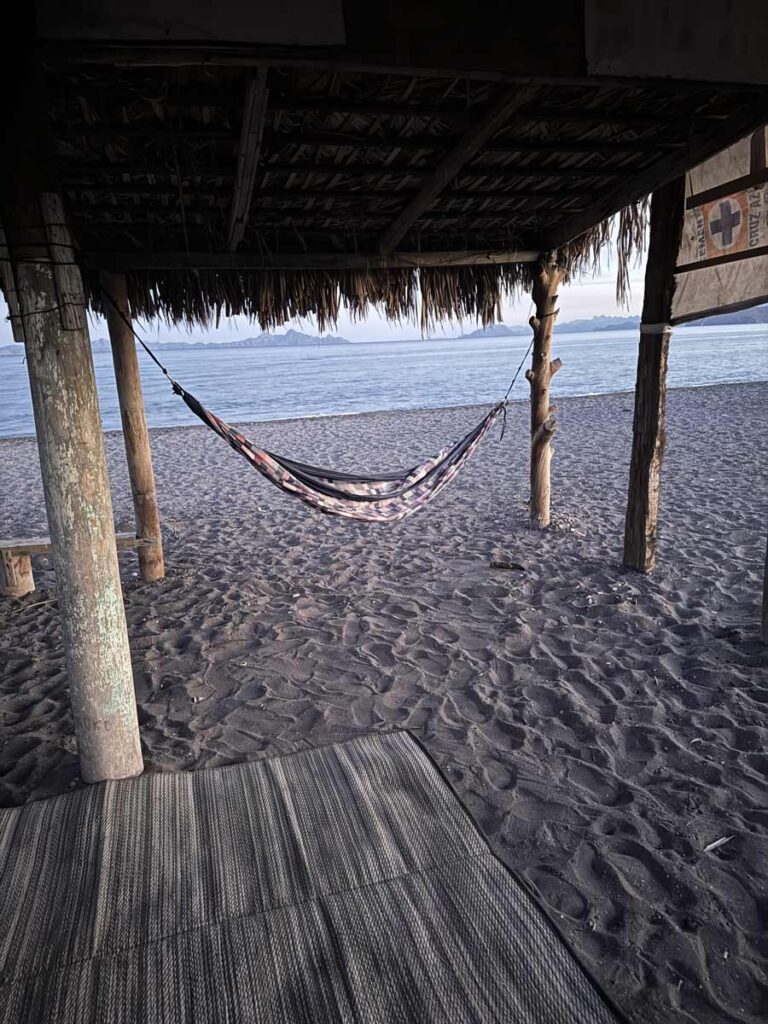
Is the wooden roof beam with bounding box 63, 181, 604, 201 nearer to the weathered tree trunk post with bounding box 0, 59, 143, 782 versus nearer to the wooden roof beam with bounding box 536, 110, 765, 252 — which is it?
the wooden roof beam with bounding box 536, 110, 765, 252

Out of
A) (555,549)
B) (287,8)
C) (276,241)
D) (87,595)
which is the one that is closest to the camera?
(287,8)

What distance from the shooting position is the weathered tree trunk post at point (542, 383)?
11.6 ft

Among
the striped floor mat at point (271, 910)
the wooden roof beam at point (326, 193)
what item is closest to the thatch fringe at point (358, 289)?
the wooden roof beam at point (326, 193)

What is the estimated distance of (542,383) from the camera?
371 cm

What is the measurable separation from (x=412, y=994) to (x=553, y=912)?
337 mm

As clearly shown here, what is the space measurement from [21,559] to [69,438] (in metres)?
1.89

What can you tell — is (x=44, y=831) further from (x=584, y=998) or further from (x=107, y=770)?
(x=584, y=998)

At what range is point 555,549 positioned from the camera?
3.39 m

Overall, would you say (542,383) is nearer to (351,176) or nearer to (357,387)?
(351,176)

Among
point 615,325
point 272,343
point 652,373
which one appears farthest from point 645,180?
point 615,325

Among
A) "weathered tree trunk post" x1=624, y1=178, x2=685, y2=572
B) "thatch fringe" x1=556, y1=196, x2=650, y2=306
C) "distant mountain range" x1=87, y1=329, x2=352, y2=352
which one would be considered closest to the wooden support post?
"weathered tree trunk post" x1=624, y1=178, x2=685, y2=572

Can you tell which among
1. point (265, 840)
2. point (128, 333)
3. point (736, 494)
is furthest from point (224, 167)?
point (736, 494)

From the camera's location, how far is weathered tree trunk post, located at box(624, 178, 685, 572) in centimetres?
259

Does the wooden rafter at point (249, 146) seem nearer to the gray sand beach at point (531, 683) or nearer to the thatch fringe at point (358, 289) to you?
the thatch fringe at point (358, 289)
